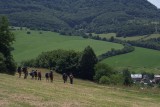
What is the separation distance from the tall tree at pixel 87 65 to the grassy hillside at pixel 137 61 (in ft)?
210

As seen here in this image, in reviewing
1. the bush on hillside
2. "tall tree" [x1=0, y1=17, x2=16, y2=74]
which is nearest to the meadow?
the bush on hillside

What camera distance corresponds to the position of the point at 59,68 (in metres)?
108

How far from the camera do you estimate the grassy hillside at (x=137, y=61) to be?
174m

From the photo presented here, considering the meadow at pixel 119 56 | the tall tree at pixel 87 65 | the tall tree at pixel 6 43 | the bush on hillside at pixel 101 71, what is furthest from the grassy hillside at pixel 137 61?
the tall tree at pixel 6 43

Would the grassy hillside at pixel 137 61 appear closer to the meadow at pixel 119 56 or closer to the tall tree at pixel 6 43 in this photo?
the meadow at pixel 119 56

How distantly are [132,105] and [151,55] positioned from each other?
484ft

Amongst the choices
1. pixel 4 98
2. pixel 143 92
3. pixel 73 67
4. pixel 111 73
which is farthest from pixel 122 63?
pixel 4 98

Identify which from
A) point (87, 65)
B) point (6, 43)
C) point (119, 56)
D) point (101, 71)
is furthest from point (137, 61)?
point (6, 43)

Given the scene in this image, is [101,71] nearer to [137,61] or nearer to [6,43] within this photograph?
[6,43]

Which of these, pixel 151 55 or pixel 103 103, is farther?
pixel 151 55

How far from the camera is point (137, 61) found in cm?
17938

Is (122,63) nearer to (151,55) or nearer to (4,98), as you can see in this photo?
(151,55)

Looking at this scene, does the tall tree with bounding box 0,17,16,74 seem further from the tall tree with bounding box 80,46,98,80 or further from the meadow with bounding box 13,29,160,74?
the meadow with bounding box 13,29,160,74

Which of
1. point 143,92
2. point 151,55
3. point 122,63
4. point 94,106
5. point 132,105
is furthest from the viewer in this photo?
point 151,55
